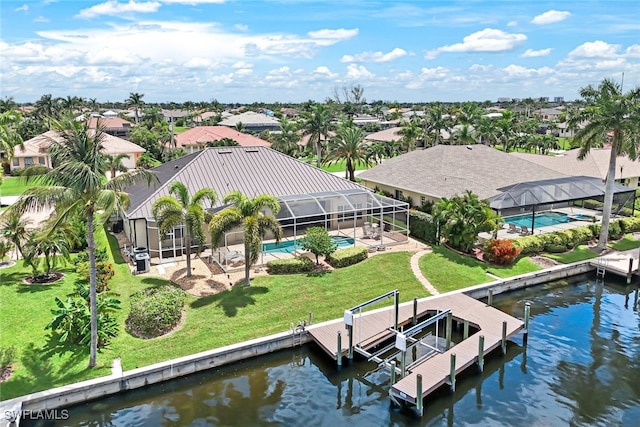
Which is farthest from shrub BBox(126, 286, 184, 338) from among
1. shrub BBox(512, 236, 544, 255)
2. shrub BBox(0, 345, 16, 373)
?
shrub BBox(512, 236, 544, 255)

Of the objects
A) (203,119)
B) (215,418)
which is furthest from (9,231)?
(203,119)

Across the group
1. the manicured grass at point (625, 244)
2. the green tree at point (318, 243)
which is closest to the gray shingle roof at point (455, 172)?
the manicured grass at point (625, 244)

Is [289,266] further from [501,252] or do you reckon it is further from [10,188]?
[10,188]

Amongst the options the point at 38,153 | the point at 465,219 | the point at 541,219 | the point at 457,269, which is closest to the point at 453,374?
the point at 457,269

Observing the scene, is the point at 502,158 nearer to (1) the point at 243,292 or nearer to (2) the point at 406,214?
(2) the point at 406,214

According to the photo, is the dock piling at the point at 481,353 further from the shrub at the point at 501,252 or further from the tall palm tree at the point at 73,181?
the tall palm tree at the point at 73,181

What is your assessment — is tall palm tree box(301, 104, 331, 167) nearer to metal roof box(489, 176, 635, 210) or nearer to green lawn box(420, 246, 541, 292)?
metal roof box(489, 176, 635, 210)

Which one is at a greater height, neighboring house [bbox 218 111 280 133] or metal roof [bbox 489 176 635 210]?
neighboring house [bbox 218 111 280 133]
